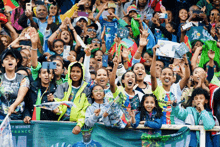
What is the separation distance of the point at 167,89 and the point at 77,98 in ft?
5.01

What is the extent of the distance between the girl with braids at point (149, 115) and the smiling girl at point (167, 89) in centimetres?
27

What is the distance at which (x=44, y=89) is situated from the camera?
23.3 ft

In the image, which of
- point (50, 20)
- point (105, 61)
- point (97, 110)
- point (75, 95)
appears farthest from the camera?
point (50, 20)

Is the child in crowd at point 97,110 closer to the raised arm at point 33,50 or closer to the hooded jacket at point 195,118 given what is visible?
the hooded jacket at point 195,118

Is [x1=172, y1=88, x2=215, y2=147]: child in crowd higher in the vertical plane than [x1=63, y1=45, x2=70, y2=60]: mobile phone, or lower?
lower

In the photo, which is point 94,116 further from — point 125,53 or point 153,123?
point 125,53

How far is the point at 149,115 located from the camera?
21.6ft

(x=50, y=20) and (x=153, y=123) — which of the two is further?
(x=50, y=20)

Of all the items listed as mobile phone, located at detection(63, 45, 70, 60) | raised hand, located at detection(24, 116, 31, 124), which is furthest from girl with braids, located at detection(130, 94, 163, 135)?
mobile phone, located at detection(63, 45, 70, 60)

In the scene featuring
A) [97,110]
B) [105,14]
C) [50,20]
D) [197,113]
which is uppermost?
[105,14]

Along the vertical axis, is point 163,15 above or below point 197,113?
above

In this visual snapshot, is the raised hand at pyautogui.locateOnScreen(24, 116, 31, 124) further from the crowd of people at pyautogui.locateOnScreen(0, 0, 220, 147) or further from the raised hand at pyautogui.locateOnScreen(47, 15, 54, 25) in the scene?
the raised hand at pyautogui.locateOnScreen(47, 15, 54, 25)

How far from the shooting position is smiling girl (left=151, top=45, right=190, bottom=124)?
22.8 feet

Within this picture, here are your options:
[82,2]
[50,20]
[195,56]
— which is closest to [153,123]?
[195,56]
